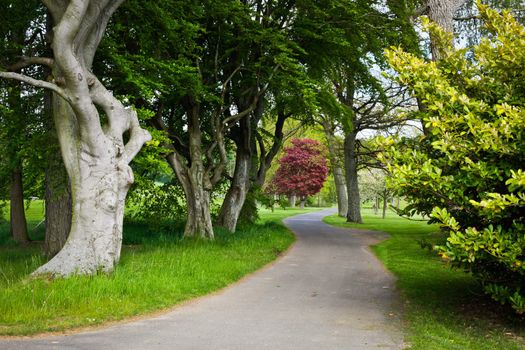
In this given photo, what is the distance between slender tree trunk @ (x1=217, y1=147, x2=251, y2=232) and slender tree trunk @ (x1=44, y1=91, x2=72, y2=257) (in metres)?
7.60

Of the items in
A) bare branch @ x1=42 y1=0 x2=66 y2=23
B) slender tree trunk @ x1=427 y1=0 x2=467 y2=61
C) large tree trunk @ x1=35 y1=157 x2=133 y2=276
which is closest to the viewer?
large tree trunk @ x1=35 y1=157 x2=133 y2=276

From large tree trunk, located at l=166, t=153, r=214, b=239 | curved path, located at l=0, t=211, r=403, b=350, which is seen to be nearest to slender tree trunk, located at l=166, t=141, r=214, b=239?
large tree trunk, located at l=166, t=153, r=214, b=239

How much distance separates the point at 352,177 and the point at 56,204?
66.7 ft

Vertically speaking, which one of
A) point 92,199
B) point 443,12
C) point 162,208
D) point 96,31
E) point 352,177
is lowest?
point 162,208

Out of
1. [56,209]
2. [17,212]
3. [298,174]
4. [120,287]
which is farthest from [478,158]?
[298,174]

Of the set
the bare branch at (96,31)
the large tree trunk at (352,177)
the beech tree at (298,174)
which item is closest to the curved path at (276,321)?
the bare branch at (96,31)

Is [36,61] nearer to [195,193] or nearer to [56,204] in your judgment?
[56,204]

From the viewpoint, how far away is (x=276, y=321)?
7059 mm

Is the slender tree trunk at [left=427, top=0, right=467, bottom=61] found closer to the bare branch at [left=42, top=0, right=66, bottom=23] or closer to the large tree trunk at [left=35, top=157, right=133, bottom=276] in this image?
the bare branch at [left=42, top=0, right=66, bottom=23]

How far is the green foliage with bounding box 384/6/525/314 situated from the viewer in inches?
247

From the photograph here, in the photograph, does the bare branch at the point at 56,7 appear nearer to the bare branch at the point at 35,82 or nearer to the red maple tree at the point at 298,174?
the bare branch at the point at 35,82

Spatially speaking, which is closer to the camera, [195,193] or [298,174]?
[195,193]

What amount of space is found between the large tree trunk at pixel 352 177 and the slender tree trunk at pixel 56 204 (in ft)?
65.9

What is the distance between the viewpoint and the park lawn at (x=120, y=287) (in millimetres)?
6684
